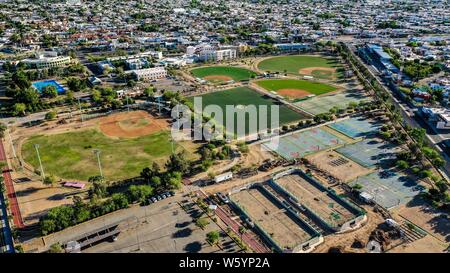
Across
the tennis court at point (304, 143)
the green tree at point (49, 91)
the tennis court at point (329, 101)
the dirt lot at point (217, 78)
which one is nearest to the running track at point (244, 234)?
the tennis court at point (304, 143)

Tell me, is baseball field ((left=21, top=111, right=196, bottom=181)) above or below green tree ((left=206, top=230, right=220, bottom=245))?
above

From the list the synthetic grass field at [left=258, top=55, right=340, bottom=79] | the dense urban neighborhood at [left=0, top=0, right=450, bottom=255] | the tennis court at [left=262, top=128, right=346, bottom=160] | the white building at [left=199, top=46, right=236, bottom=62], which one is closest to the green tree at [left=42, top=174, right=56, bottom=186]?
the dense urban neighborhood at [left=0, top=0, right=450, bottom=255]

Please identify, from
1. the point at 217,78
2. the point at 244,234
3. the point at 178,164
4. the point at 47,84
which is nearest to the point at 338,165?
the point at 244,234

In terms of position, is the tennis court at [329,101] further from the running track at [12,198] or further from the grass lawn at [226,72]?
the running track at [12,198]

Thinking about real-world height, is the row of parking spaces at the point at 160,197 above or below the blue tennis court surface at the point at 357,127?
below

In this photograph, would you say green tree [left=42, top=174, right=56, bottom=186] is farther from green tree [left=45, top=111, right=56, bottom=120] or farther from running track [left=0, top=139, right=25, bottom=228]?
green tree [left=45, top=111, right=56, bottom=120]

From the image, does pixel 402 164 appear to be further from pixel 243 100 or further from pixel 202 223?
pixel 243 100
